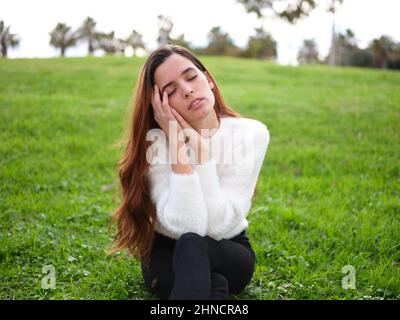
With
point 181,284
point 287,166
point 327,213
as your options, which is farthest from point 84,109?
point 181,284

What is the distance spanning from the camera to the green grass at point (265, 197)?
3279 mm

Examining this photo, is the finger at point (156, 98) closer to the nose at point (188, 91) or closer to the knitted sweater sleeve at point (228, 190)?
the nose at point (188, 91)

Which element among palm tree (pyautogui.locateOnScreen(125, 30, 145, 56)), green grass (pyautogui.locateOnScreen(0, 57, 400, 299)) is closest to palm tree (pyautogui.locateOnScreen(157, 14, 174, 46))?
palm tree (pyautogui.locateOnScreen(125, 30, 145, 56))

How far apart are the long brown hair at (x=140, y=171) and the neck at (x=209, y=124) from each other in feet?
1.13

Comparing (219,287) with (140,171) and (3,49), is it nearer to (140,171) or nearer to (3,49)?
(140,171)

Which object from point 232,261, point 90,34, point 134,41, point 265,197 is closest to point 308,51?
point 134,41

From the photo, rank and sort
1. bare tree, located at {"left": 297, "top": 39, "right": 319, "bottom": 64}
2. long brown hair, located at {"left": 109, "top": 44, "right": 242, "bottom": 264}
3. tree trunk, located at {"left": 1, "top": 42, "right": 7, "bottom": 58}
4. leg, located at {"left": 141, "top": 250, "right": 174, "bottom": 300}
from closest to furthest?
leg, located at {"left": 141, "top": 250, "right": 174, "bottom": 300} < long brown hair, located at {"left": 109, "top": 44, "right": 242, "bottom": 264} < tree trunk, located at {"left": 1, "top": 42, "right": 7, "bottom": 58} < bare tree, located at {"left": 297, "top": 39, "right": 319, "bottom": 64}

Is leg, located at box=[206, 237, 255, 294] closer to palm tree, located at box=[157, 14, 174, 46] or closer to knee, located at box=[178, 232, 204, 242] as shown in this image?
knee, located at box=[178, 232, 204, 242]

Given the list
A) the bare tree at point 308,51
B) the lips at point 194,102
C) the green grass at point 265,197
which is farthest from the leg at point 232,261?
the bare tree at point 308,51

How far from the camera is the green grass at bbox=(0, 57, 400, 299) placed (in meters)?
3.28

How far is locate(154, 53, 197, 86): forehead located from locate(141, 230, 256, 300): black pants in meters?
1.04

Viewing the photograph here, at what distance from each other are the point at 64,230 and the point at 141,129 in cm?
173

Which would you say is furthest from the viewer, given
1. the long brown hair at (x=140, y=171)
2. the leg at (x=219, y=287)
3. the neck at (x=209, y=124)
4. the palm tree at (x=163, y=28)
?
the palm tree at (x=163, y=28)

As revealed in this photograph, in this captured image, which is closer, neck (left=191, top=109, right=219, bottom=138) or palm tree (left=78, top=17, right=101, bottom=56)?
neck (left=191, top=109, right=219, bottom=138)
